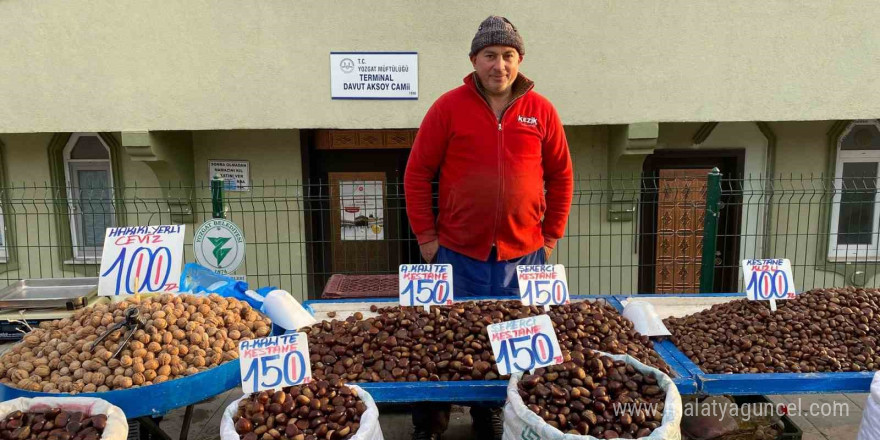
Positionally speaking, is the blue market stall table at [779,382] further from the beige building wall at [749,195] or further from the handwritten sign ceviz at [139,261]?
the beige building wall at [749,195]

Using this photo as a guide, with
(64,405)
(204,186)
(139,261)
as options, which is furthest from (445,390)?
(204,186)

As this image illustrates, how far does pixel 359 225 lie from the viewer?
5.54m

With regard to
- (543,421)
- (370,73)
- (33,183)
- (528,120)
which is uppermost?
(370,73)

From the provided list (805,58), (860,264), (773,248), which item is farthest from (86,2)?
(860,264)

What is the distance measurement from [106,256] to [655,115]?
14.2 feet

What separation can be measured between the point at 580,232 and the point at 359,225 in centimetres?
231

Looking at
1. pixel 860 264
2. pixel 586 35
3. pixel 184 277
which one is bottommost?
pixel 860 264

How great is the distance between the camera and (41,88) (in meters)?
4.61

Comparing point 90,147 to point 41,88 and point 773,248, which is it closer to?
point 41,88

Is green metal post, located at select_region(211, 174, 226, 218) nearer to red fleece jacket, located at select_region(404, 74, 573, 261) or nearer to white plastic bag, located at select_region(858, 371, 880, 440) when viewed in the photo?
red fleece jacket, located at select_region(404, 74, 573, 261)

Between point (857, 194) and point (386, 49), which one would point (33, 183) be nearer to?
point (386, 49)

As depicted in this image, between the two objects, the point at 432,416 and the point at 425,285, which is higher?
the point at 425,285

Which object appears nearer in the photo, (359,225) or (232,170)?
(232,170)

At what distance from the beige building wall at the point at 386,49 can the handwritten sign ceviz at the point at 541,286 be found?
8.60ft
